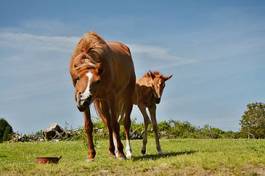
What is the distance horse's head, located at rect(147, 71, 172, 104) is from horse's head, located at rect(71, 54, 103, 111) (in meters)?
5.39

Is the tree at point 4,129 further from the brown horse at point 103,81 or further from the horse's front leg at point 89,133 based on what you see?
the horse's front leg at point 89,133

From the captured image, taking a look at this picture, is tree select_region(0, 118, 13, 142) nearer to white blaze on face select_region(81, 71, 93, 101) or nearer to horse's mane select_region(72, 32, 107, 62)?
horse's mane select_region(72, 32, 107, 62)

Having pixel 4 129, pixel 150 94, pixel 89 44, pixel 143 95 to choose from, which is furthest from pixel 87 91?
pixel 4 129

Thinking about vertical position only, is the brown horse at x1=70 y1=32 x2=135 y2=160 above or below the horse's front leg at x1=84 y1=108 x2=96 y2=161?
above

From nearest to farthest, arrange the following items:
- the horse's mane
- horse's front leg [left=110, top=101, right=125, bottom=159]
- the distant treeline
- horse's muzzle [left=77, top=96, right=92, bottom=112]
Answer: horse's muzzle [left=77, top=96, right=92, bottom=112], the horse's mane, horse's front leg [left=110, top=101, right=125, bottom=159], the distant treeline

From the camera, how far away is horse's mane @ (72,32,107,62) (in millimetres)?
11842

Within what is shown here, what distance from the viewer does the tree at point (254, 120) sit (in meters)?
40.0

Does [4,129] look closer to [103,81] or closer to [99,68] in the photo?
[103,81]

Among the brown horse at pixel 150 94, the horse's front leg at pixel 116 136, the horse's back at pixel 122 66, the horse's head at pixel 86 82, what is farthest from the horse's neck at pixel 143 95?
the horse's head at pixel 86 82

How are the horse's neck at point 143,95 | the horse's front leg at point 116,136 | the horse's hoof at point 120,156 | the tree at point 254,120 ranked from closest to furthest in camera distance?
the horse's hoof at point 120,156 → the horse's front leg at point 116,136 → the horse's neck at point 143,95 → the tree at point 254,120

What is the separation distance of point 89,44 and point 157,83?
193 inches

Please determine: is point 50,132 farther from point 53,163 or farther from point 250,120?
point 53,163

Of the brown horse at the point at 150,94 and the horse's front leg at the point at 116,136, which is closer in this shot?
the horse's front leg at the point at 116,136

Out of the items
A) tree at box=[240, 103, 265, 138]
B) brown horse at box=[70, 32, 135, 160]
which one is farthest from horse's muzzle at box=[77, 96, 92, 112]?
tree at box=[240, 103, 265, 138]
